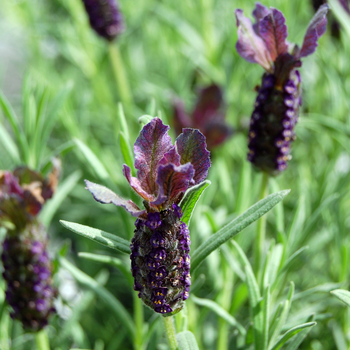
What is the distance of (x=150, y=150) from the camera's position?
23.1 inches

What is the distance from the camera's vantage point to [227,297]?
1089 millimetres

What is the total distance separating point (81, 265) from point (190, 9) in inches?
53.9

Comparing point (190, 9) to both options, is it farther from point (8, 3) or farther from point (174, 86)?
point (8, 3)

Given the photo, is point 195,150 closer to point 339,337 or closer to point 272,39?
point 272,39

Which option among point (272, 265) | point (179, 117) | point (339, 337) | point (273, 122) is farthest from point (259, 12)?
point (339, 337)

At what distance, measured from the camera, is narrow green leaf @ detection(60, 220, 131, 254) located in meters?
0.60

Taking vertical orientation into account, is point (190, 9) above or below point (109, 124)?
above

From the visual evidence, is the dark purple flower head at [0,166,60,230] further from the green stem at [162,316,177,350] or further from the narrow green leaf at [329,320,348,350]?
the narrow green leaf at [329,320,348,350]

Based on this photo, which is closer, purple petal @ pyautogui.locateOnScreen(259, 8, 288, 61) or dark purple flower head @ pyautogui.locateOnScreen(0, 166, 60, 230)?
purple petal @ pyautogui.locateOnScreen(259, 8, 288, 61)

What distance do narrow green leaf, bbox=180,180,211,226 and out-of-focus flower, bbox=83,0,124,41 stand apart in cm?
111

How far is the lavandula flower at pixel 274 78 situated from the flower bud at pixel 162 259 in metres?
0.34

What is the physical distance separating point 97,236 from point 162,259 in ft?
0.34

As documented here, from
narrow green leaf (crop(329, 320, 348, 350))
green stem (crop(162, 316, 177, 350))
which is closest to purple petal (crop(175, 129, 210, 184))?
green stem (crop(162, 316, 177, 350))

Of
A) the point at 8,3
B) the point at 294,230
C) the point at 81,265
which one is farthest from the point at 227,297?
the point at 8,3
